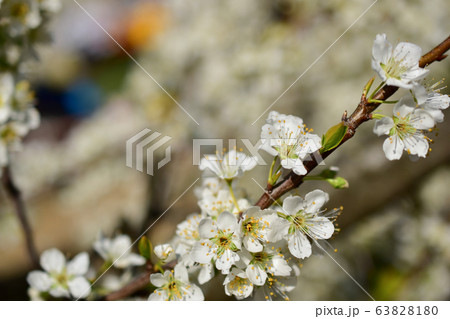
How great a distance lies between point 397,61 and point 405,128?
0.46 ft

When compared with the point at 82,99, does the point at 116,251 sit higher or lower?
lower

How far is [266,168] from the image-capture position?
7.77 feet

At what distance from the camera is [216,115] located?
2.37 m

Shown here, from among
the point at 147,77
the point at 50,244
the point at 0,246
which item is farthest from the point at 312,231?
the point at 0,246

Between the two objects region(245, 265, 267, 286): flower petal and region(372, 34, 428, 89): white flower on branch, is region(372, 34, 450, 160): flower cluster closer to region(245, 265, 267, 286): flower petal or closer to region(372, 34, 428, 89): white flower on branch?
region(372, 34, 428, 89): white flower on branch

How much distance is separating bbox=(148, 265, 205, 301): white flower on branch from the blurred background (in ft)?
3.34

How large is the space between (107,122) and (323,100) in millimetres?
1639

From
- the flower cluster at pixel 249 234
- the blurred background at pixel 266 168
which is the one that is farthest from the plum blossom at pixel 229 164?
the blurred background at pixel 266 168

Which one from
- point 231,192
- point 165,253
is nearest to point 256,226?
point 231,192

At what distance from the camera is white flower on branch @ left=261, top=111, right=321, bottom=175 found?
31.0 inches

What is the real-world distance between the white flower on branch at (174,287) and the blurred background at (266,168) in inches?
40.1

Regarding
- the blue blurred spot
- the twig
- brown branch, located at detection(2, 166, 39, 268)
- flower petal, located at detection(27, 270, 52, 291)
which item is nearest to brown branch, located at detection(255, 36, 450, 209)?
the twig

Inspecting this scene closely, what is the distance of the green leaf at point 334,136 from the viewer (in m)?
0.75

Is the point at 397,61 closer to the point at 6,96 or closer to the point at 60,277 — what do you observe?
the point at 60,277
